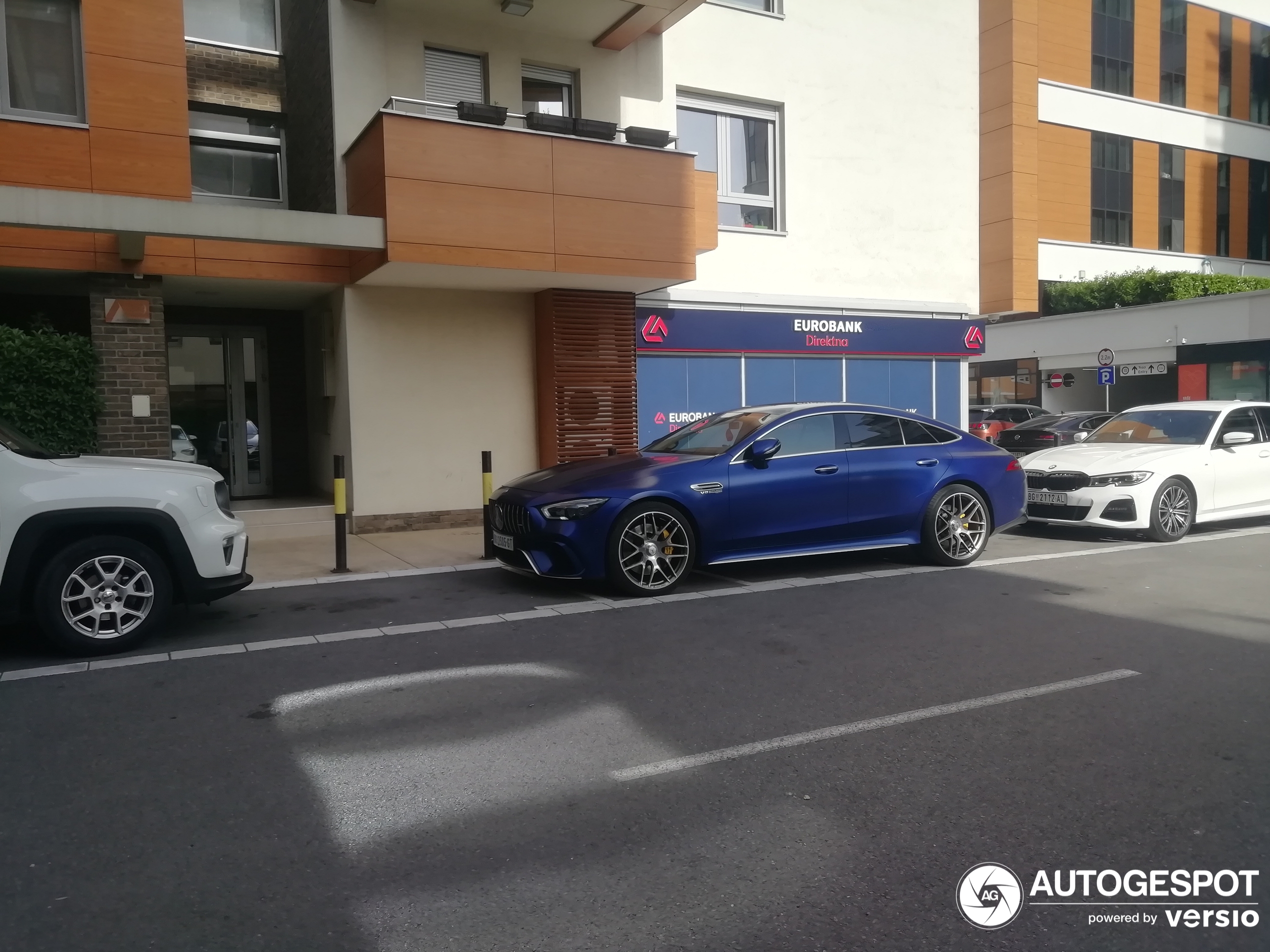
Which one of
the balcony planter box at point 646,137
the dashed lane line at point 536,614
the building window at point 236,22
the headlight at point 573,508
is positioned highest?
the building window at point 236,22

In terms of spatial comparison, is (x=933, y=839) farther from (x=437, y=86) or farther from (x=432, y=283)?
(x=437, y=86)

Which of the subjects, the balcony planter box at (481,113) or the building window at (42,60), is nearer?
the building window at (42,60)

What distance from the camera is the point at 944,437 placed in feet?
31.0

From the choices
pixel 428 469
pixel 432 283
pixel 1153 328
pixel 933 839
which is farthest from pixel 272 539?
pixel 1153 328

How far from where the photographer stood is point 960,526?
9289mm

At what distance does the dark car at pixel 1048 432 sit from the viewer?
76.5 ft

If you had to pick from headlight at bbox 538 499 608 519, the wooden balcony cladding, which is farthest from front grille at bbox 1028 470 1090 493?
headlight at bbox 538 499 608 519

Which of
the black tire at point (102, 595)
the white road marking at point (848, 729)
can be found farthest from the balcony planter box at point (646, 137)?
the white road marking at point (848, 729)

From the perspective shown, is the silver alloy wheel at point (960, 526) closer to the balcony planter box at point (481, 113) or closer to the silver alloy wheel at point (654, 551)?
the silver alloy wheel at point (654, 551)

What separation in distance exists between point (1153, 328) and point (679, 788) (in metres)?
33.2

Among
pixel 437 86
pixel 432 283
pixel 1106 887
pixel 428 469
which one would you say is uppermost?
pixel 437 86

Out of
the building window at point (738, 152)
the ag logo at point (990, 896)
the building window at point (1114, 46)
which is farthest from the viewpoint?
the building window at point (1114, 46)

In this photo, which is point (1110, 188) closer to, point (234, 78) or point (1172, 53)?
point (1172, 53)

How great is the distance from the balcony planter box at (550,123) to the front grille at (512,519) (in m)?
5.60
